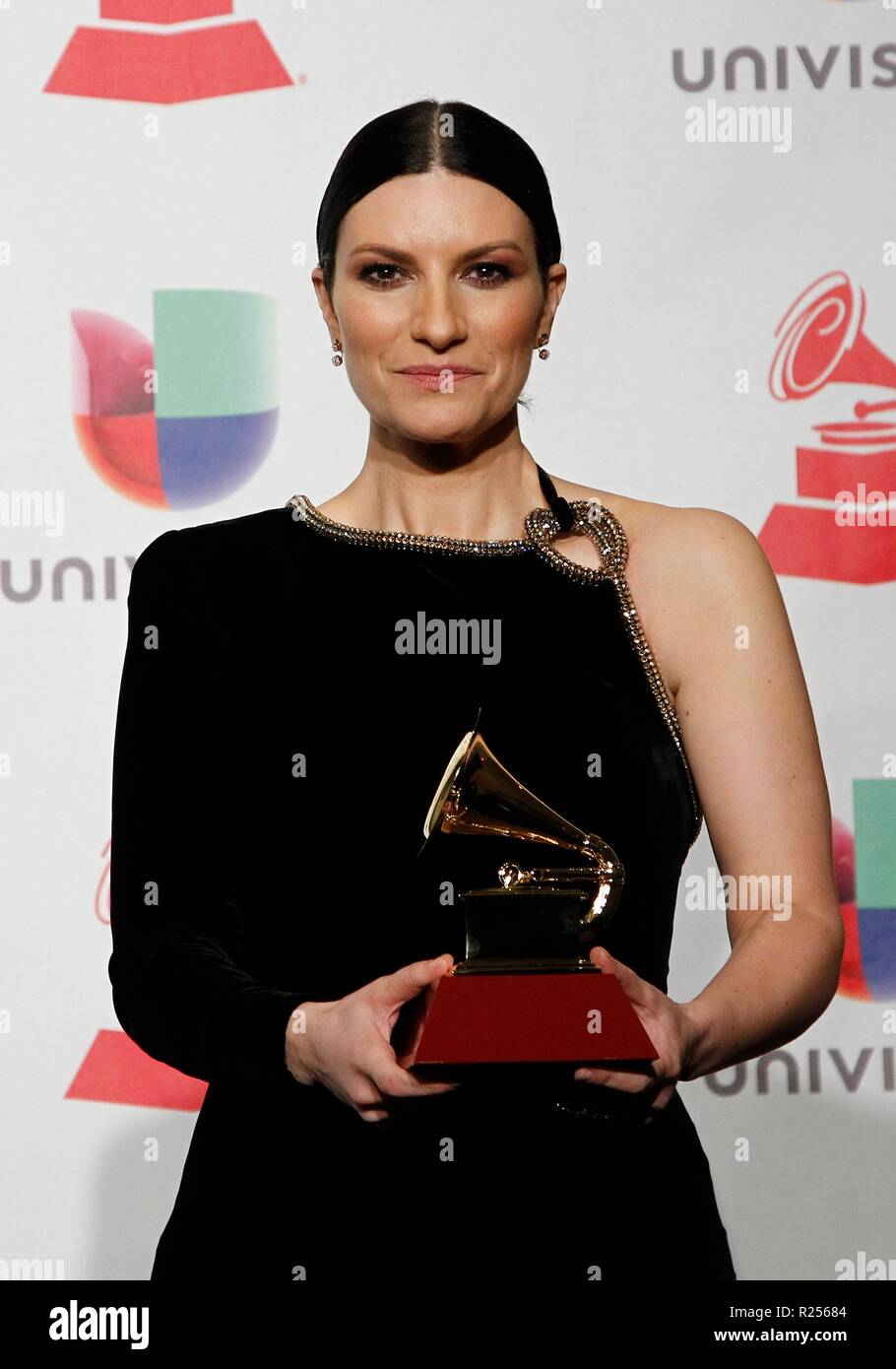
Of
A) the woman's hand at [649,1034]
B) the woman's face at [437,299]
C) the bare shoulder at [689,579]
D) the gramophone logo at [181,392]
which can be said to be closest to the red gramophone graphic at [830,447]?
the gramophone logo at [181,392]

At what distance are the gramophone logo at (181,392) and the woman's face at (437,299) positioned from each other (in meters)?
1.07

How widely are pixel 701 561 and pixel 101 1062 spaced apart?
1478 millimetres

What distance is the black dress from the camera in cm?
153

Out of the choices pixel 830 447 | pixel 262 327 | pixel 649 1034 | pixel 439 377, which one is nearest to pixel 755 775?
pixel 649 1034

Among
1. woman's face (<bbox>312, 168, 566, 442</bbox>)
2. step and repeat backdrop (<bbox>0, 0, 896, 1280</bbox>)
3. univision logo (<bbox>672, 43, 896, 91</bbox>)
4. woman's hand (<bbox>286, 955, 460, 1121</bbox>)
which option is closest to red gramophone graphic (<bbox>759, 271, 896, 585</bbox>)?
step and repeat backdrop (<bbox>0, 0, 896, 1280</bbox>)

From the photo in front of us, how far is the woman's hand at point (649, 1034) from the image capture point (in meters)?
1.35

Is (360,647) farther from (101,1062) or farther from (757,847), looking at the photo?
(101,1062)

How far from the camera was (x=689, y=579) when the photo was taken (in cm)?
169

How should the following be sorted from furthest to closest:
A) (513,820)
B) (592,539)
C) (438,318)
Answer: (592,539) < (438,318) < (513,820)

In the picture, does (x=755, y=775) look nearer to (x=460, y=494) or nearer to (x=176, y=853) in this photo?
(x=460, y=494)

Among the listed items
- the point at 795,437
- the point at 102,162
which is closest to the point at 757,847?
the point at 795,437

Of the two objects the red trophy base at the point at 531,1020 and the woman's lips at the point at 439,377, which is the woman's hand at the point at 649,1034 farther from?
the woman's lips at the point at 439,377

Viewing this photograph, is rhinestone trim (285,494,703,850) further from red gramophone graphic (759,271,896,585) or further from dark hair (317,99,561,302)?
red gramophone graphic (759,271,896,585)

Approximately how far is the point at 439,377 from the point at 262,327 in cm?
115
